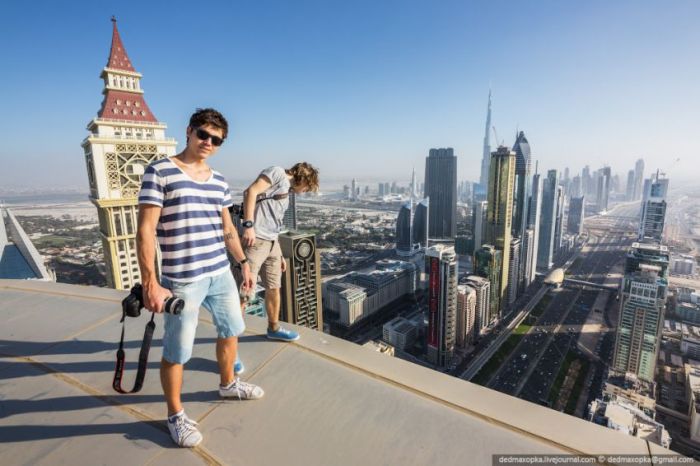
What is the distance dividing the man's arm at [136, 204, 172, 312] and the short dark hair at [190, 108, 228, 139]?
526 millimetres

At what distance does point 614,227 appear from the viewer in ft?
249

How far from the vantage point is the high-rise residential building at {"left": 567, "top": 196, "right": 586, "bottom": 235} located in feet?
234

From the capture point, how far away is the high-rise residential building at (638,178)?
381 ft

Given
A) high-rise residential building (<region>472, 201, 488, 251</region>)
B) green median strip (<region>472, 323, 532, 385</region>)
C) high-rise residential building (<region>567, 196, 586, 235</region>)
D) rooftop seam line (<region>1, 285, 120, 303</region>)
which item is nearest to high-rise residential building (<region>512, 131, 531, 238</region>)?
high-rise residential building (<region>472, 201, 488, 251</region>)

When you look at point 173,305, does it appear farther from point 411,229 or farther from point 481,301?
point 411,229

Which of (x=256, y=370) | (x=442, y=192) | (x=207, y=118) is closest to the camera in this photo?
(x=207, y=118)

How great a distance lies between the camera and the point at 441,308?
25250 mm

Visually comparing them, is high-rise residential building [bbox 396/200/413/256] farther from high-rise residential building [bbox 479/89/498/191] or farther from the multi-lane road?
high-rise residential building [bbox 479/89/498/191]

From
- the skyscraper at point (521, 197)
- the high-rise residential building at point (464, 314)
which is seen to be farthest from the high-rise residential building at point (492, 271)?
the skyscraper at point (521, 197)

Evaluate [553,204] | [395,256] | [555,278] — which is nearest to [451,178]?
[553,204]

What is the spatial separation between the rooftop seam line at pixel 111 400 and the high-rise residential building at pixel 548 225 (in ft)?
195

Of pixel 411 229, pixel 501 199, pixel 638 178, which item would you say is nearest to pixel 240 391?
pixel 501 199

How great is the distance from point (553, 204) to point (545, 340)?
33.4 metres

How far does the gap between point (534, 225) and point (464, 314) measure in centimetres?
2840
